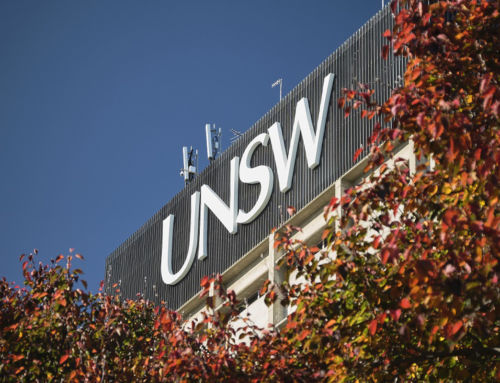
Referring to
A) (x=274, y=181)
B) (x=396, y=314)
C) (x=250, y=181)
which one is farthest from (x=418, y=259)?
(x=250, y=181)

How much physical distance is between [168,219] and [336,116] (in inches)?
537

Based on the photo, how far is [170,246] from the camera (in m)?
46.4

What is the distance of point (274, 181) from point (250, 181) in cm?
167

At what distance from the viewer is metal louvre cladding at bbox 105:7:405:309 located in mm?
35219

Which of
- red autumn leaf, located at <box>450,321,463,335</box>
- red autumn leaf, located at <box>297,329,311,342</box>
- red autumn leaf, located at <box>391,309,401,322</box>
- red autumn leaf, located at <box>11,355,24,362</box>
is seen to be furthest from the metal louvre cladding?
red autumn leaf, located at <box>450,321,463,335</box>

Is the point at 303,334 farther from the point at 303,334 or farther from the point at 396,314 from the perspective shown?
the point at 396,314

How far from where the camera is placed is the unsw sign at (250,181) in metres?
37.4

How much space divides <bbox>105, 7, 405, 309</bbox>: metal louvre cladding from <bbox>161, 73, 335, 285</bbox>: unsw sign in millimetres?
221

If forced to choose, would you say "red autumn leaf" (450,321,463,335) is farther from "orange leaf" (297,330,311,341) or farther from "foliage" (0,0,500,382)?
"orange leaf" (297,330,311,341)

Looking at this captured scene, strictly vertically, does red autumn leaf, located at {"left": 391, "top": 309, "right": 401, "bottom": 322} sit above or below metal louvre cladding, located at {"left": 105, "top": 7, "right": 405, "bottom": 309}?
below

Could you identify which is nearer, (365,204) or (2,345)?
(365,204)

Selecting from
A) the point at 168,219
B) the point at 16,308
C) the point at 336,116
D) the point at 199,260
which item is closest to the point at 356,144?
the point at 336,116

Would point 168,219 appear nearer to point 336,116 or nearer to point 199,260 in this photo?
point 199,260

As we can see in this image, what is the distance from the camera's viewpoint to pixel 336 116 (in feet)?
120
